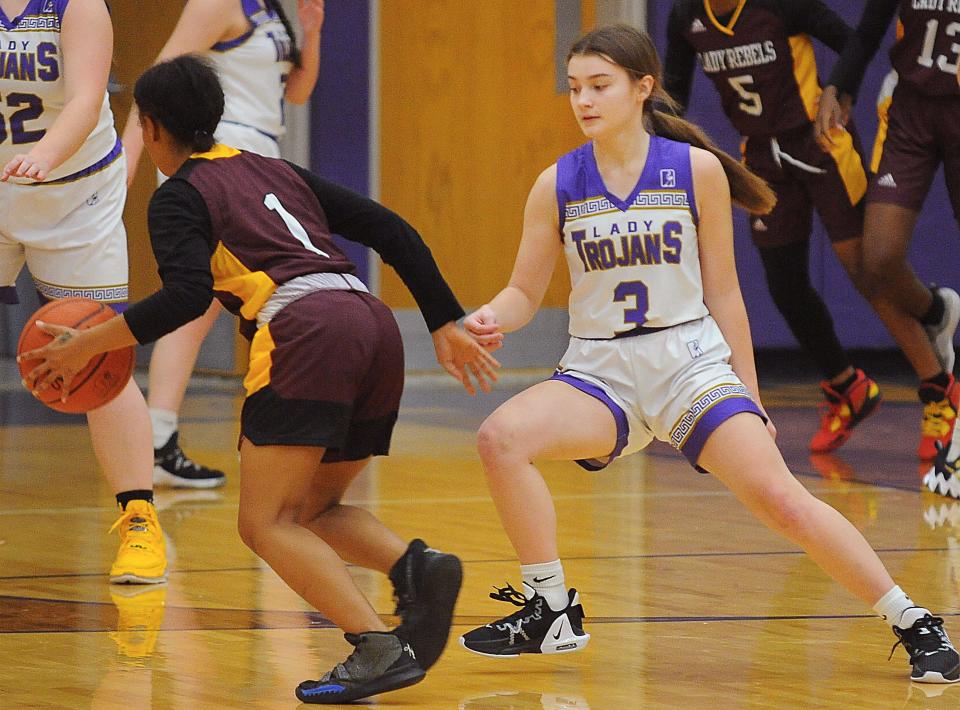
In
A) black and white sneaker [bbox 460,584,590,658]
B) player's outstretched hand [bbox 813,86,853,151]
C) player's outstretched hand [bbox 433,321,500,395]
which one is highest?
player's outstretched hand [bbox 813,86,853,151]

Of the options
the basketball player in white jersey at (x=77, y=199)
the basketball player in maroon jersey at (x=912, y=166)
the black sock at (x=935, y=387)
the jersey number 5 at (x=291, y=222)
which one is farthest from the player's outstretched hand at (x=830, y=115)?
the jersey number 5 at (x=291, y=222)

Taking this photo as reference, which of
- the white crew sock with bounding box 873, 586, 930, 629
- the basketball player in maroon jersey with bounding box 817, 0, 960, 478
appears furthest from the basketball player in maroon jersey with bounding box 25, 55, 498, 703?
the basketball player in maroon jersey with bounding box 817, 0, 960, 478

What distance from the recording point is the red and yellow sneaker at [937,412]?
6.06m

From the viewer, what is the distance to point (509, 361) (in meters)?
10.1

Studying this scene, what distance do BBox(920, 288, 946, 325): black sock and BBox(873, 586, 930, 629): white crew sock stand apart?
3161 millimetres

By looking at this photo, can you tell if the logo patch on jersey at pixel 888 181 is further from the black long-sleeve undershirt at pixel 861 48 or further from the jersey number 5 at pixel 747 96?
the jersey number 5 at pixel 747 96

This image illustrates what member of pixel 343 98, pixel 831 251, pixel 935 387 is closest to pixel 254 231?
pixel 935 387

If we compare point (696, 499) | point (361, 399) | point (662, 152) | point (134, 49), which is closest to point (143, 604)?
point (361, 399)

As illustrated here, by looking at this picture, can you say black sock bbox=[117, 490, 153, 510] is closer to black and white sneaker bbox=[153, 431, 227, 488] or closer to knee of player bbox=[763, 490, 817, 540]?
black and white sneaker bbox=[153, 431, 227, 488]

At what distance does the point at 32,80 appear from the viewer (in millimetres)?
4168

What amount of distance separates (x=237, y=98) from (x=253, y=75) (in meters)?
0.10

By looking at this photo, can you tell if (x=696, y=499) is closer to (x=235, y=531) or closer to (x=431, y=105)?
(x=235, y=531)

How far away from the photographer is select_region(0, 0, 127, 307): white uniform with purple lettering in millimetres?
4152

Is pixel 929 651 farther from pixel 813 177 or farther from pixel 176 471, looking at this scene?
pixel 813 177
